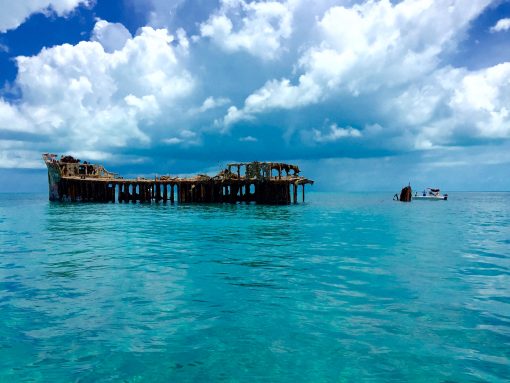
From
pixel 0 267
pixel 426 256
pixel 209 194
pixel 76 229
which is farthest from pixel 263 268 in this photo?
pixel 209 194

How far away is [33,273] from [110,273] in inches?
103

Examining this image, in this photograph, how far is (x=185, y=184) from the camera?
58688 millimetres

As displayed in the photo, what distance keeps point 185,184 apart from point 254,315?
50542 millimetres

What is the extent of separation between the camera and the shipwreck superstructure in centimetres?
5297

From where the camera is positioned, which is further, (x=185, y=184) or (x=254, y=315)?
(x=185, y=184)

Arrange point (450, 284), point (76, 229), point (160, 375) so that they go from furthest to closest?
point (76, 229)
point (450, 284)
point (160, 375)

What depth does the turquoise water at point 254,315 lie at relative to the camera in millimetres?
6758

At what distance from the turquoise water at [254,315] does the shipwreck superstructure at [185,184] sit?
34.6 m

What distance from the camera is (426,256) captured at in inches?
679

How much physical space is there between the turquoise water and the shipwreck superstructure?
114ft

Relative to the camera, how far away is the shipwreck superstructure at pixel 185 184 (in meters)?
53.0

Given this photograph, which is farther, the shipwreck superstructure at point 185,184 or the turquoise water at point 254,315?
the shipwreck superstructure at point 185,184

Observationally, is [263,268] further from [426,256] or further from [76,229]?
[76,229]

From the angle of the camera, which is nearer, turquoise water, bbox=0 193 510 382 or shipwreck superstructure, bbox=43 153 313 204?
turquoise water, bbox=0 193 510 382
